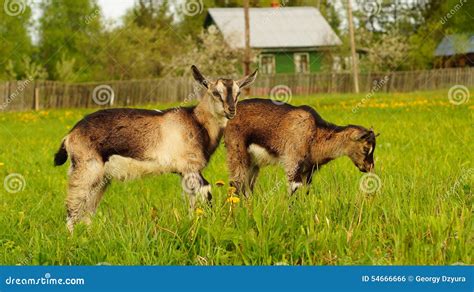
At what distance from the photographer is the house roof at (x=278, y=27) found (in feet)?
181

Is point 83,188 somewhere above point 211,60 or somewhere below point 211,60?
below

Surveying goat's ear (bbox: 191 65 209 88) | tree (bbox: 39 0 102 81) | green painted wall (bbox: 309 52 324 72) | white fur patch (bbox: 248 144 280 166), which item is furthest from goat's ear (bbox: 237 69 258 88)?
green painted wall (bbox: 309 52 324 72)

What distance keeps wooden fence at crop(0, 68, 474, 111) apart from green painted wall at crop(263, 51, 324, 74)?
636cm

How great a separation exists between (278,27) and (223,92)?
52044 millimetres

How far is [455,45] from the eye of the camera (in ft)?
180

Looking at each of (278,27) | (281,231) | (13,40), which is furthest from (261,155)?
(278,27)

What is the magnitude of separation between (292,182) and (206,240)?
2.40 metres

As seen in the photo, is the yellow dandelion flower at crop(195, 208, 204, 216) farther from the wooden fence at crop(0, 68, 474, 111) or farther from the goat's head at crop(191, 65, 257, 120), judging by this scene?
the wooden fence at crop(0, 68, 474, 111)

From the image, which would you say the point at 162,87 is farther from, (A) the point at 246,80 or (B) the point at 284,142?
(A) the point at 246,80

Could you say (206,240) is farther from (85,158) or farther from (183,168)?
(85,158)

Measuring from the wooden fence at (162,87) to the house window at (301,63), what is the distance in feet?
23.2

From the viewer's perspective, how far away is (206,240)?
6.31 metres

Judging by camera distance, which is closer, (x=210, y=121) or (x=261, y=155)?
(x=210, y=121)

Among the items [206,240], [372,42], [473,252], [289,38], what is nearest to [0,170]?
[206,240]
